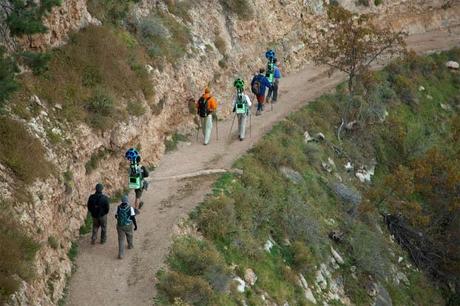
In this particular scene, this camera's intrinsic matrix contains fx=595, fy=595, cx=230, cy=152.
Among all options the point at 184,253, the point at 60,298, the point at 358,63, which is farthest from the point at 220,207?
the point at 358,63

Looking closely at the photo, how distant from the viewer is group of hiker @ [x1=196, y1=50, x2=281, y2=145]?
82.7 ft

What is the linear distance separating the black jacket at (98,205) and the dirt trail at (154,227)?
4.12 feet

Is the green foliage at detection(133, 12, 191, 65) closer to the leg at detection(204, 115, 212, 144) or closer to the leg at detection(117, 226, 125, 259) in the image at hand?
the leg at detection(204, 115, 212, 144)

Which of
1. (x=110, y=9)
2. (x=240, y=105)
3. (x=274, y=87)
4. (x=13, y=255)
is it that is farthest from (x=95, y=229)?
(x=274, y=87)

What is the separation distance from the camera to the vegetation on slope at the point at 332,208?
19.5 meters

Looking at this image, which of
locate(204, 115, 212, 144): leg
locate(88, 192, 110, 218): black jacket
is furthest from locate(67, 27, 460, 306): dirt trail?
locate(88, 192, 110, 218): black jacket

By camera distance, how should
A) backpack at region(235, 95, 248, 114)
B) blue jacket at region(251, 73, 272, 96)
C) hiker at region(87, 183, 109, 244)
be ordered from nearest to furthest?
1. hiker at region(87, 183, 109, 244)
2. backpack at region(235, 95, 248, 114)
3. blue jacket at region(251, 73, 272, 96)

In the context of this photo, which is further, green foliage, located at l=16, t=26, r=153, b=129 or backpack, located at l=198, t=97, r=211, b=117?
backpack, located at l=198, t=97, r=211, b=117

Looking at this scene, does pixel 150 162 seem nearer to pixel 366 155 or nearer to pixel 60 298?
pixel 60 298

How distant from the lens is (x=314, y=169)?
28.7 metres

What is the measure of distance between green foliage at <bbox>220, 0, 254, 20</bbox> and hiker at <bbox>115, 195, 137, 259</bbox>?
19758 mm

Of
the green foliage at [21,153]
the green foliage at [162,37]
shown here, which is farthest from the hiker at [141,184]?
the green foliage at [162,37]

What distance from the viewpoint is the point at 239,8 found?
3525cm

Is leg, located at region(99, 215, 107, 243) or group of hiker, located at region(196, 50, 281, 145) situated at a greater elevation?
group of hiker, located at region(196, 50, 281, 145)
